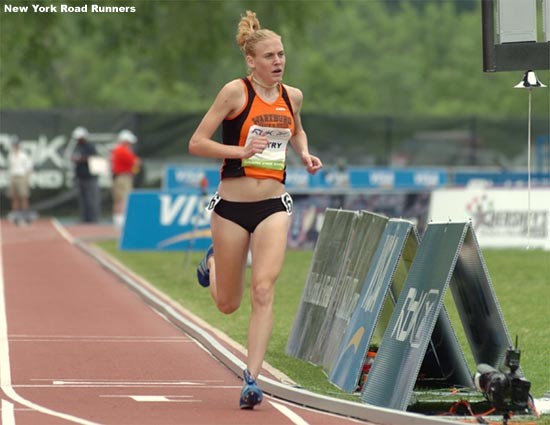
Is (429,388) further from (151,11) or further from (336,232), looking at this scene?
(151,11)

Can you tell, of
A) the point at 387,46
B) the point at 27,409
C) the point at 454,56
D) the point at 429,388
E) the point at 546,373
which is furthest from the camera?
the point at 387,46

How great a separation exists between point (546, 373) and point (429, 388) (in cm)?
155

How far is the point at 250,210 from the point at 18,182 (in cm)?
2717

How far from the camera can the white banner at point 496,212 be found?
85.5ft

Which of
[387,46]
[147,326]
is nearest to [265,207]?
[147,326]

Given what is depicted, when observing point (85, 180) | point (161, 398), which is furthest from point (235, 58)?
point (161, 398)

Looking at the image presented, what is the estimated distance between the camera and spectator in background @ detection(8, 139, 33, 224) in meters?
35.8

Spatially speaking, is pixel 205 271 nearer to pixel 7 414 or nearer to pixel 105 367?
pixel 105 367

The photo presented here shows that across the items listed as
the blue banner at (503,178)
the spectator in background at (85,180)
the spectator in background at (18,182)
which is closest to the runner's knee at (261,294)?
the blue banner at (503,178)

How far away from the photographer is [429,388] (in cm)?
973

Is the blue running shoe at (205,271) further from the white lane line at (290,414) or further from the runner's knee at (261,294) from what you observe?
the white lane line at (290,414)

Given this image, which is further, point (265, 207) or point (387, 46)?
point (387, 46)

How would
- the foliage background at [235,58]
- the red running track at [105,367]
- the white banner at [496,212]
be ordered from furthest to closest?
the foliage background at [235,58] < the white banner at [496,212] < the red running track at [105,367]

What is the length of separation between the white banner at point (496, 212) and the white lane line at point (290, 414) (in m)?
17.0
